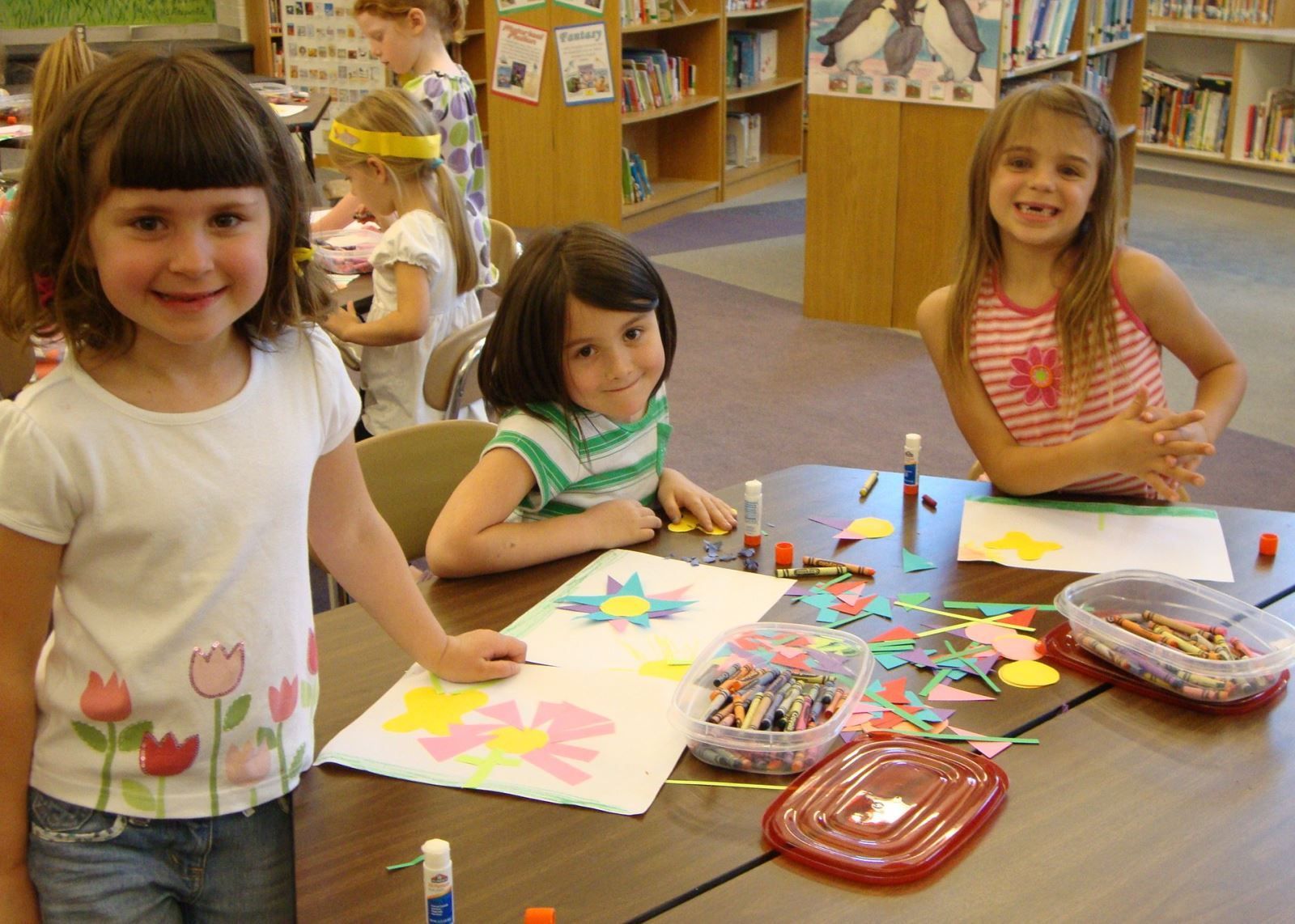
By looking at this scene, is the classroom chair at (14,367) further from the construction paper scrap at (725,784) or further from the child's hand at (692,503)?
the construction paper scrap at (725,784)

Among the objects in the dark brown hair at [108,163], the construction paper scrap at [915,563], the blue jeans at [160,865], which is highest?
the dark brown hair at [108,163]

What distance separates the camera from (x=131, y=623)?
1.08 metres

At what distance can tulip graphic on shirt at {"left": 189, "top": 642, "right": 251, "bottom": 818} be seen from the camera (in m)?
1.11

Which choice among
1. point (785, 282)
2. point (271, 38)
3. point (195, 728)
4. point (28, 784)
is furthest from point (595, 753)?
point (271, 38)

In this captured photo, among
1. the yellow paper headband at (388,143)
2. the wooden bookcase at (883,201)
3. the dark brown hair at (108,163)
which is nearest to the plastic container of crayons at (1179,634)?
the dark brown hair at (108,163)

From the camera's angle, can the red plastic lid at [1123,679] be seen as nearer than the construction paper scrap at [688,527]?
Yes

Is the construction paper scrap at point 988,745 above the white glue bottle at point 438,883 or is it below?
below

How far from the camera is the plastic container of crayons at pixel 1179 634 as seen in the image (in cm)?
125

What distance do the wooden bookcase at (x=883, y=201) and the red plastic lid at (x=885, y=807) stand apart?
11.9 feet

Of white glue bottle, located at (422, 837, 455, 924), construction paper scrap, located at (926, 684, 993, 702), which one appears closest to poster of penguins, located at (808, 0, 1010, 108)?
construction paper scrap, located at (926, 684, 993, 702)

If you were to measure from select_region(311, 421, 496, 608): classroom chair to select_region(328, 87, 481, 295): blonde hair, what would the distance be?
38.7 inches

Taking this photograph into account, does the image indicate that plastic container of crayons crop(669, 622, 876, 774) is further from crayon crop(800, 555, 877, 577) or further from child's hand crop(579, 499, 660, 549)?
child's hand crop(579, 499, 660, 549)

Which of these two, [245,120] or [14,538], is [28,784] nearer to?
[14,538]

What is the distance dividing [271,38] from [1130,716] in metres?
6.73
